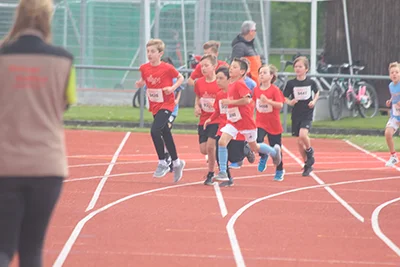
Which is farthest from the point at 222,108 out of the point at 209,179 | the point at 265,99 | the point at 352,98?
the point at 352,98

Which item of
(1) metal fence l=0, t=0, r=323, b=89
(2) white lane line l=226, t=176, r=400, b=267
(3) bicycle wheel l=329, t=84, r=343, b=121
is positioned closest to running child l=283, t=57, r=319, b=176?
(2) white lane line l=226, t=176, r=400, b=267

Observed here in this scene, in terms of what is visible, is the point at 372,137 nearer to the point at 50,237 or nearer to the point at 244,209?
the point at 244,209

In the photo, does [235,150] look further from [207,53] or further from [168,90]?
[168,90]

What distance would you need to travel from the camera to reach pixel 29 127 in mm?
4762

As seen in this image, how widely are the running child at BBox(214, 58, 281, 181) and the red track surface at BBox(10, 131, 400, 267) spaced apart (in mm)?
468

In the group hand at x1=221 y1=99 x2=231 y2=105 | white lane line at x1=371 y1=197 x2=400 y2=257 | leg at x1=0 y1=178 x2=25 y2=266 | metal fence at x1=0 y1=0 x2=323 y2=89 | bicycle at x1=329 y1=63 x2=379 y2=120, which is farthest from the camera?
metal fence at x1=0 y1=0 x2=323 y2=89

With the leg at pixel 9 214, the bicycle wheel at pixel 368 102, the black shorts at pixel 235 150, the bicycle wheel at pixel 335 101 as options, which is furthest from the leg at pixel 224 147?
the bicycle wheel at pixel 368 102

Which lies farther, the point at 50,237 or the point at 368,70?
the point at 368,70

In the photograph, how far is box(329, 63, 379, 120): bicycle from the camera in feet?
73.9

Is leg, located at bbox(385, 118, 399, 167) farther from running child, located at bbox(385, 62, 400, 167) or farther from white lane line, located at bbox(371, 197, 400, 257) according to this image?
white lane line, located at bbox(371, 197, 400, 257)

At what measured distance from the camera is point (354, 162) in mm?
15742

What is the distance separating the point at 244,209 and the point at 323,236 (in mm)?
1630

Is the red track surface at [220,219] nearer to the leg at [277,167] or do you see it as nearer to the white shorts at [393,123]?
the leg at [277,167]

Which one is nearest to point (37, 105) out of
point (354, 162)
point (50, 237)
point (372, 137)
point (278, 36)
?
point (50, 237)
